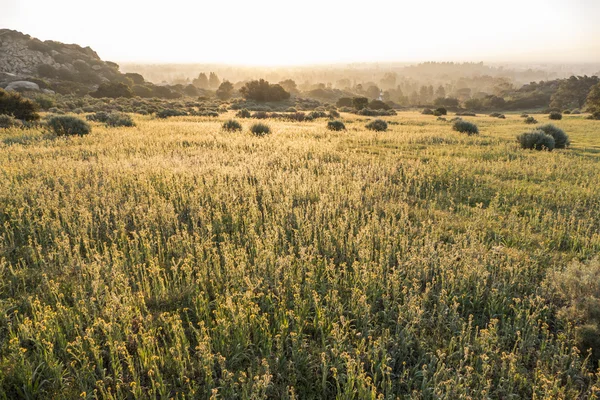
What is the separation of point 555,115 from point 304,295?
4538 centimetres

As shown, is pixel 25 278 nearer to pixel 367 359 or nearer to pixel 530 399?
pixel 367 359

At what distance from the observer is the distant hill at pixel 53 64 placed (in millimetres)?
79988

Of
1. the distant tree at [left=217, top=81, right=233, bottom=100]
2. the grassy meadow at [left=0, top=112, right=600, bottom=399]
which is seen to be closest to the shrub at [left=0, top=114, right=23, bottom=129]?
the grassy meadow at [left=0, top=112, right=600, bottom=399]

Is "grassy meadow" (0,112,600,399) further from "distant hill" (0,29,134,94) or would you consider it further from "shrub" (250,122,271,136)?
"distant hill" (0,29,134,94)

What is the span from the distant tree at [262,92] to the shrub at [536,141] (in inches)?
2068

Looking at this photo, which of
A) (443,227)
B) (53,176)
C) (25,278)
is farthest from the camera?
(53,176)

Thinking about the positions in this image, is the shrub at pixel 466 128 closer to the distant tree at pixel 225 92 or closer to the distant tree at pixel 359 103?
the distant tree at pixel 359 103

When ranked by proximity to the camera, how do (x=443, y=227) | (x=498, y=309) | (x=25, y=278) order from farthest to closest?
1. (x=443, y=227)
2. (x=25, y=278)
3. (x=498, y=309)

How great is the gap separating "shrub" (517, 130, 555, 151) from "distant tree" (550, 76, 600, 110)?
71.9m

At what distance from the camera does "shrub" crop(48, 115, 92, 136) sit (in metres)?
18.4

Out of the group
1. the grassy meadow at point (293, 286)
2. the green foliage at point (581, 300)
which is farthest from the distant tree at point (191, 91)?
the green foliage at point (581, 300)

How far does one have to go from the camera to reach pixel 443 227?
7.05 meters

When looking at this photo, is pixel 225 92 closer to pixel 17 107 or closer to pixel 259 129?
pixel 17 107

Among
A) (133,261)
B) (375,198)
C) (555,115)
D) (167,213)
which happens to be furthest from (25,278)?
(555,115)
